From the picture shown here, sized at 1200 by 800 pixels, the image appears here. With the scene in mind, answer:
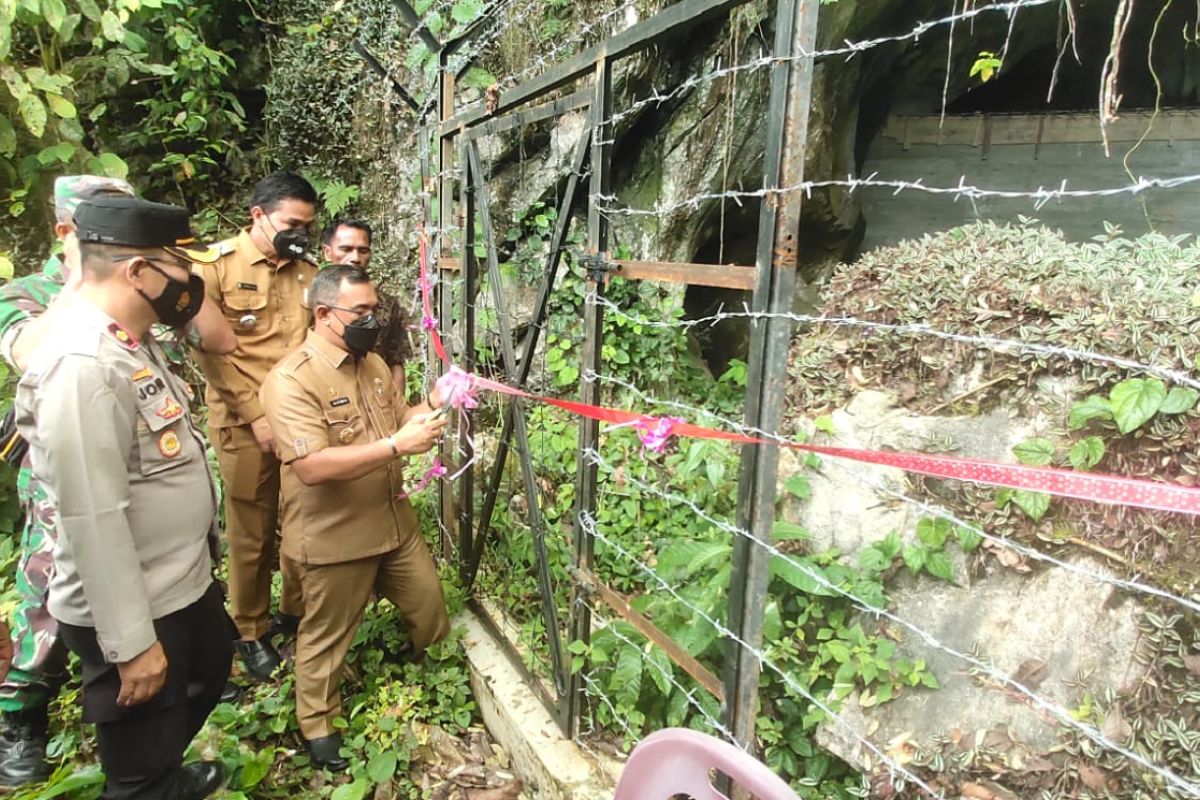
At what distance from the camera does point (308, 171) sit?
754 cm

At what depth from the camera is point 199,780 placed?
2.57 m

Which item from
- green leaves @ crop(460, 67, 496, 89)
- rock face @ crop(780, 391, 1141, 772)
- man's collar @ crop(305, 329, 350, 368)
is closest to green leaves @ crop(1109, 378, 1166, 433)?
rock face @ crop(780, 391, 1141, 772)

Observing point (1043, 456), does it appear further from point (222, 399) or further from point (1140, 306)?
point (222, 399)

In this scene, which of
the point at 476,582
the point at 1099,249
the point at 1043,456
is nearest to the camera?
the point at 1043,456

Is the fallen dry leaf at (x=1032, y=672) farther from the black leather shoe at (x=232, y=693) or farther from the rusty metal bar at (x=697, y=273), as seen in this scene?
the black leather shoe at (x=232, y=693)

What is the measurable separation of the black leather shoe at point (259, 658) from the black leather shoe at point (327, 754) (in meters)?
0.69

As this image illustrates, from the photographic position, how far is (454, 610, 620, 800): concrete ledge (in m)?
2.40

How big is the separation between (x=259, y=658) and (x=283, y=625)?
0.19 metres

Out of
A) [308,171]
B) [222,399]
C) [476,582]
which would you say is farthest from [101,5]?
[476,582]

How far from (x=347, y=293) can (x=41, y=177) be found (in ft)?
11.2

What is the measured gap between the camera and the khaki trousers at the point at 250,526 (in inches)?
131

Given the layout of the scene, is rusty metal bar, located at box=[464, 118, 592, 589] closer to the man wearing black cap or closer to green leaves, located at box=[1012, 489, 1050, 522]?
the man wearing black cap

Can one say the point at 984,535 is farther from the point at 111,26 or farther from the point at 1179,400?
the point at 111,26

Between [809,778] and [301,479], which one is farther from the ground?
[301,479]
